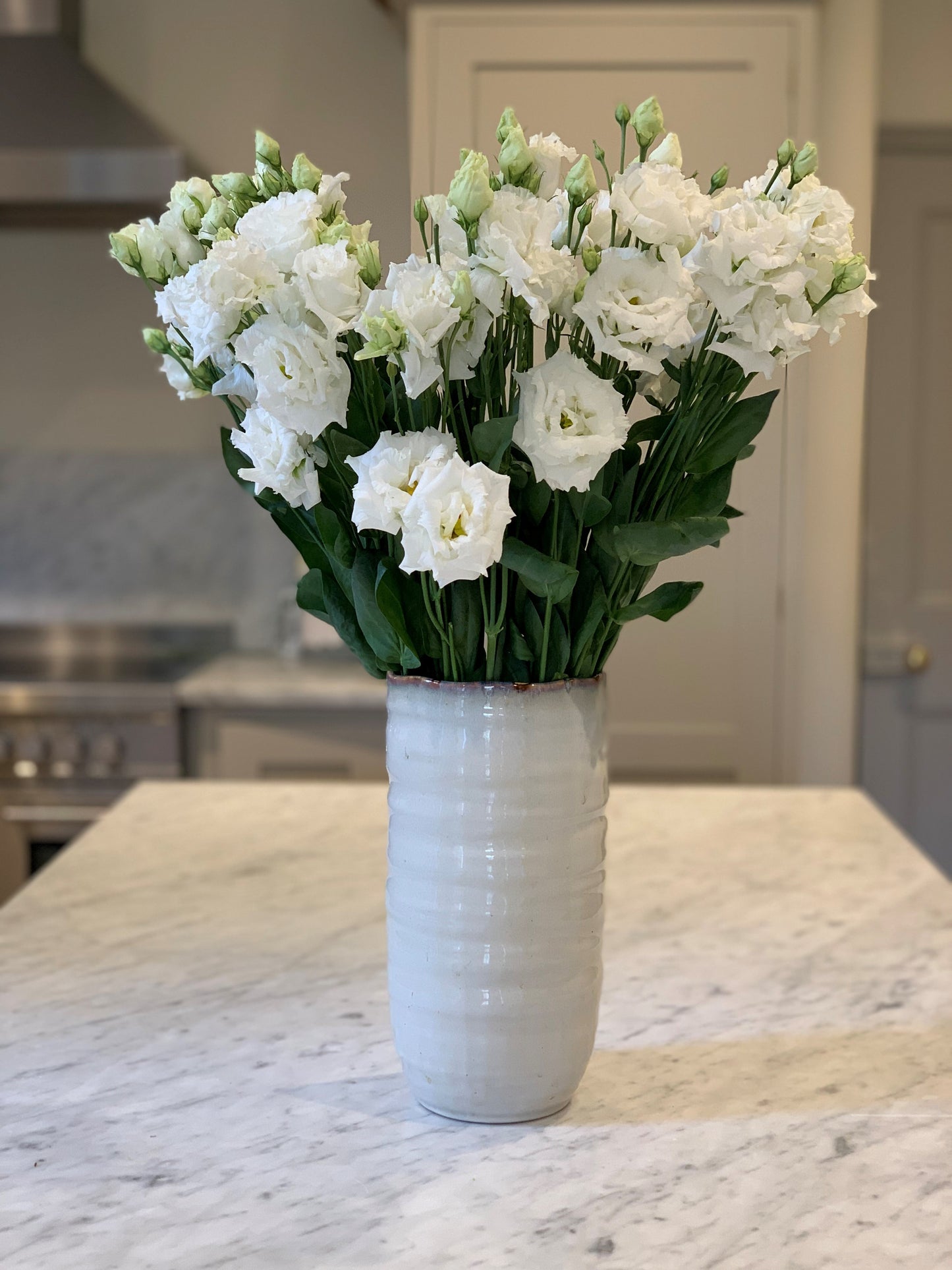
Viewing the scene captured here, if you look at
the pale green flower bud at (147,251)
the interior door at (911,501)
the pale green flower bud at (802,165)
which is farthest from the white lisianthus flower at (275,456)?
the interior door at (911,501)

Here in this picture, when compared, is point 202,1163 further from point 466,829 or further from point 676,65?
point 676,65

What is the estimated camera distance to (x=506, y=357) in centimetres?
75

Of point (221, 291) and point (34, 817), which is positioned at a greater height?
point (221, 291)

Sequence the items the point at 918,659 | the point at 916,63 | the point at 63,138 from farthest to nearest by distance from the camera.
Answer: the point at 918,659 < the point at 916,63 < the point at 63,138

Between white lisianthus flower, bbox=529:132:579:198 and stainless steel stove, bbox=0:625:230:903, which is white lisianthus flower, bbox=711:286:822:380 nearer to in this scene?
white lisianthus flower, bbox=529:132:579:198

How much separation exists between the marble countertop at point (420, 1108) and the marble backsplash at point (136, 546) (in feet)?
6.18

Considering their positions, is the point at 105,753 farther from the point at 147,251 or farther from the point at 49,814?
the point at 147,251

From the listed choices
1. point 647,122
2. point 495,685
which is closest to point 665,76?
point 647,122

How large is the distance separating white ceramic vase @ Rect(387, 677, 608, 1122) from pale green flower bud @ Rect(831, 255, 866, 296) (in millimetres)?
289

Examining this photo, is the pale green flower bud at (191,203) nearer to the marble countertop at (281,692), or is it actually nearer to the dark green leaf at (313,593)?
the dark green leaf at (313,593)

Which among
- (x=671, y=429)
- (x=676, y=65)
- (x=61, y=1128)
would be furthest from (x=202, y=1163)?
(x=676, y=65)

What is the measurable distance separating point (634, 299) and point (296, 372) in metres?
0.19

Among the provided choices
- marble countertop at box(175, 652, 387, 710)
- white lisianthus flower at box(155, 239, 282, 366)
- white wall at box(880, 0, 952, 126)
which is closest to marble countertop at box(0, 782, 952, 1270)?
white lisianthus flower at box(155, 239, 282, 366)

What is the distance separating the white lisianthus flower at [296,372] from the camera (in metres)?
0.69
